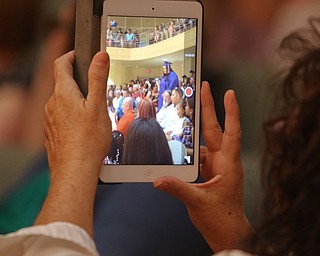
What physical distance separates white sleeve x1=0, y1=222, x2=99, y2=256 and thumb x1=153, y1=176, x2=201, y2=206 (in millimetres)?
243

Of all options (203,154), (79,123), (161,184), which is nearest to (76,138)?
(79,123)

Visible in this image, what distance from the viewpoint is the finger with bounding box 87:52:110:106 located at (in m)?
0.67

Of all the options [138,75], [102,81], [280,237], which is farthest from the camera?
[138,75]

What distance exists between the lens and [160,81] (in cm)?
82

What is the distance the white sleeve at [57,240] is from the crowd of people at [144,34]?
0.34 metres

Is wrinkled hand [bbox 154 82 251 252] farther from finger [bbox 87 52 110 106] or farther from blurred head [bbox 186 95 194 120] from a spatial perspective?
finger [bbox 87 52 110 106]

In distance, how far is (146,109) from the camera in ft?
2.66

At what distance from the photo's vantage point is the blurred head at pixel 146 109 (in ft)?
2.65

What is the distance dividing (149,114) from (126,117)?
0.12ft

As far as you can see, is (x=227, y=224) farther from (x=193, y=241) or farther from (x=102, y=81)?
(x=102, y=81)

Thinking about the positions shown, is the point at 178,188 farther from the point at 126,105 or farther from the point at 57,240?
the point at 57,240

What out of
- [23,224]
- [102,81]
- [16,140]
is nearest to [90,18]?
[102,81]

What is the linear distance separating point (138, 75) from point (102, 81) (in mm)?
133

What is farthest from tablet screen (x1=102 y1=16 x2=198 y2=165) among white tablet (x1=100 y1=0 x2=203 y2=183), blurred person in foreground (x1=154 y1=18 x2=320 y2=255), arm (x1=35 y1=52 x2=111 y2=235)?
blurred person in foreground (x1=154 y1=18 x2=320 y2=255)
